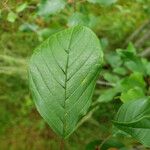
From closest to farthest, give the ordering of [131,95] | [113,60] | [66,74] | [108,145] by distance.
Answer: [66,74], [108,145], [131,95], [113,60]

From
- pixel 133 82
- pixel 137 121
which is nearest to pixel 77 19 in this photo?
pixel 133 82

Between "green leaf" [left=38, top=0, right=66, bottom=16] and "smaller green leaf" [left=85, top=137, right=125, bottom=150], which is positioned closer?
"smaller green leaf" [left=85, top=137, right=125, bottom=150]

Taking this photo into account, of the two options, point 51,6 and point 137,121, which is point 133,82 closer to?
point 51,6

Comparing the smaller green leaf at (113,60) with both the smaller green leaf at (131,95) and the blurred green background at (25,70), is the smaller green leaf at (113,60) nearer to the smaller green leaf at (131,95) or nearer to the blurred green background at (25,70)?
the blurred green background at (25,70)

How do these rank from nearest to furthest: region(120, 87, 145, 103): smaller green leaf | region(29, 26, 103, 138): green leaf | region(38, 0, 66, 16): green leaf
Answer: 1. region(29, 26, 103, 138): green leaf
2. region(120, 87, 145, 103): smaller green leaf
3. region(38, 0, 66, 16): green leaf

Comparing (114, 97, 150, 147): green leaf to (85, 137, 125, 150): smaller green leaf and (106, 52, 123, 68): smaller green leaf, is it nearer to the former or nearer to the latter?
(85, 137, 125, 150): smaller green leaf

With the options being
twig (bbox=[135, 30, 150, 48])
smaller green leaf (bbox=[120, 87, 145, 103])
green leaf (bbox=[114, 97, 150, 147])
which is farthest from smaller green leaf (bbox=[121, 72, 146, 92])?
twig (bbox=[135, 30, 150, 48])

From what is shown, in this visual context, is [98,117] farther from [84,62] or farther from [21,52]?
[84,62]

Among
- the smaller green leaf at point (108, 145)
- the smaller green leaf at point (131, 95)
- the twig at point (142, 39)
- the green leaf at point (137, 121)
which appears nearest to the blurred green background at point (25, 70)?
the twig at point (142, 39)

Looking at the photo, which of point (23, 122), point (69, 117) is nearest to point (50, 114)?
point (69, 117)
